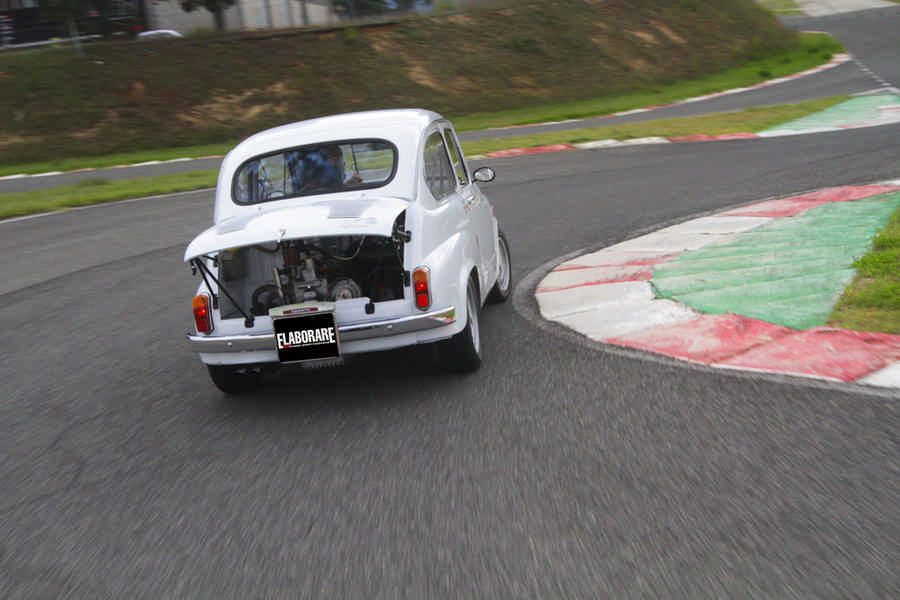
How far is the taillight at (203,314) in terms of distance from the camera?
559cm

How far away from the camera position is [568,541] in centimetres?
352

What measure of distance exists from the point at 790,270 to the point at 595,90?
2857cm

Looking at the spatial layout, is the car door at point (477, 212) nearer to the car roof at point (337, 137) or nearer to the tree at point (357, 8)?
the car roof at point (337, 137)

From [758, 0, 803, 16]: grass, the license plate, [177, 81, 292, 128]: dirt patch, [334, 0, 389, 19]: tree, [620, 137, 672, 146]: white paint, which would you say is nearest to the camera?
the license plate

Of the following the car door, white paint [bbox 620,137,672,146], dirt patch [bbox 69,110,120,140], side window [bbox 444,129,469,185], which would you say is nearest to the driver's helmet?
the car door

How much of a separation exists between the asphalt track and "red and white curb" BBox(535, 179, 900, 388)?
0.27 meters

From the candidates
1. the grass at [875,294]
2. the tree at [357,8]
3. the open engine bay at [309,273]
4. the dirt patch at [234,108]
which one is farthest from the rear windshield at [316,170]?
the tree at [357,8]

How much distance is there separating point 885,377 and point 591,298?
286cm

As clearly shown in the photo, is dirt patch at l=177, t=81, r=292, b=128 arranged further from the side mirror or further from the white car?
the white car

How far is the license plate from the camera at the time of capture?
5258mm

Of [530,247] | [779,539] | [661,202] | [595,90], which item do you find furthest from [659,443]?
[595,90]

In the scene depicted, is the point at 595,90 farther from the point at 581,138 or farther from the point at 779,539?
the point at 779,539

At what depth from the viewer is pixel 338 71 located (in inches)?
1336

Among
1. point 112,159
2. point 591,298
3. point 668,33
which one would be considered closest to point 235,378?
point 591,298
